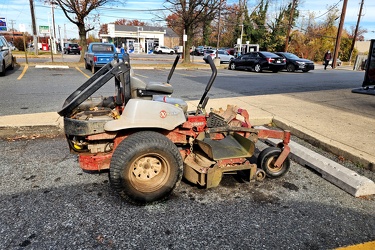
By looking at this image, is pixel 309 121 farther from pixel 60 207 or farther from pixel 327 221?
pixel 60 207

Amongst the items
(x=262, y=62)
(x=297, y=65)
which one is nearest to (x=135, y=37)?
(x=262, y=62)

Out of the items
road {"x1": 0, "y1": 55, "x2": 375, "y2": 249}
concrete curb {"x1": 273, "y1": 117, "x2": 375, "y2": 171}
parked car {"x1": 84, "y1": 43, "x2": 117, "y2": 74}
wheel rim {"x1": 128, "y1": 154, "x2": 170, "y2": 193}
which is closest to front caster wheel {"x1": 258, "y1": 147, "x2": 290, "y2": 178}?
road {"x1": 0, "y1": 55, "x2": 375, "y2": 249}

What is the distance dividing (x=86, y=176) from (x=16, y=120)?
2.62 m

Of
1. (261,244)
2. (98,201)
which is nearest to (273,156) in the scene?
(261,244)

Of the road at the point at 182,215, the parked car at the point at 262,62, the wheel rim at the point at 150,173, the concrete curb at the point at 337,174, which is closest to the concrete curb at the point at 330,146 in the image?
the concrete curb at the point at 337,174

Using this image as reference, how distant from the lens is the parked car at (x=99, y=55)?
576 inches

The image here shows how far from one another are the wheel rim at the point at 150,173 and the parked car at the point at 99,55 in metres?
12.0

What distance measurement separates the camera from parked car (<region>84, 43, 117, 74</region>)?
48.0 feet

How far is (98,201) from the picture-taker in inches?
116

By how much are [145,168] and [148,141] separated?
356 millimetres

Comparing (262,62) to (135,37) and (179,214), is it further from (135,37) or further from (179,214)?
(135,37)

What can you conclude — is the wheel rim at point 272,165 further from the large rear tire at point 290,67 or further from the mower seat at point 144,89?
the large rear tire at point 290,67

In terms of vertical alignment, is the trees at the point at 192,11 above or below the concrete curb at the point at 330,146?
above

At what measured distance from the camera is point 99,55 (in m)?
14.6
